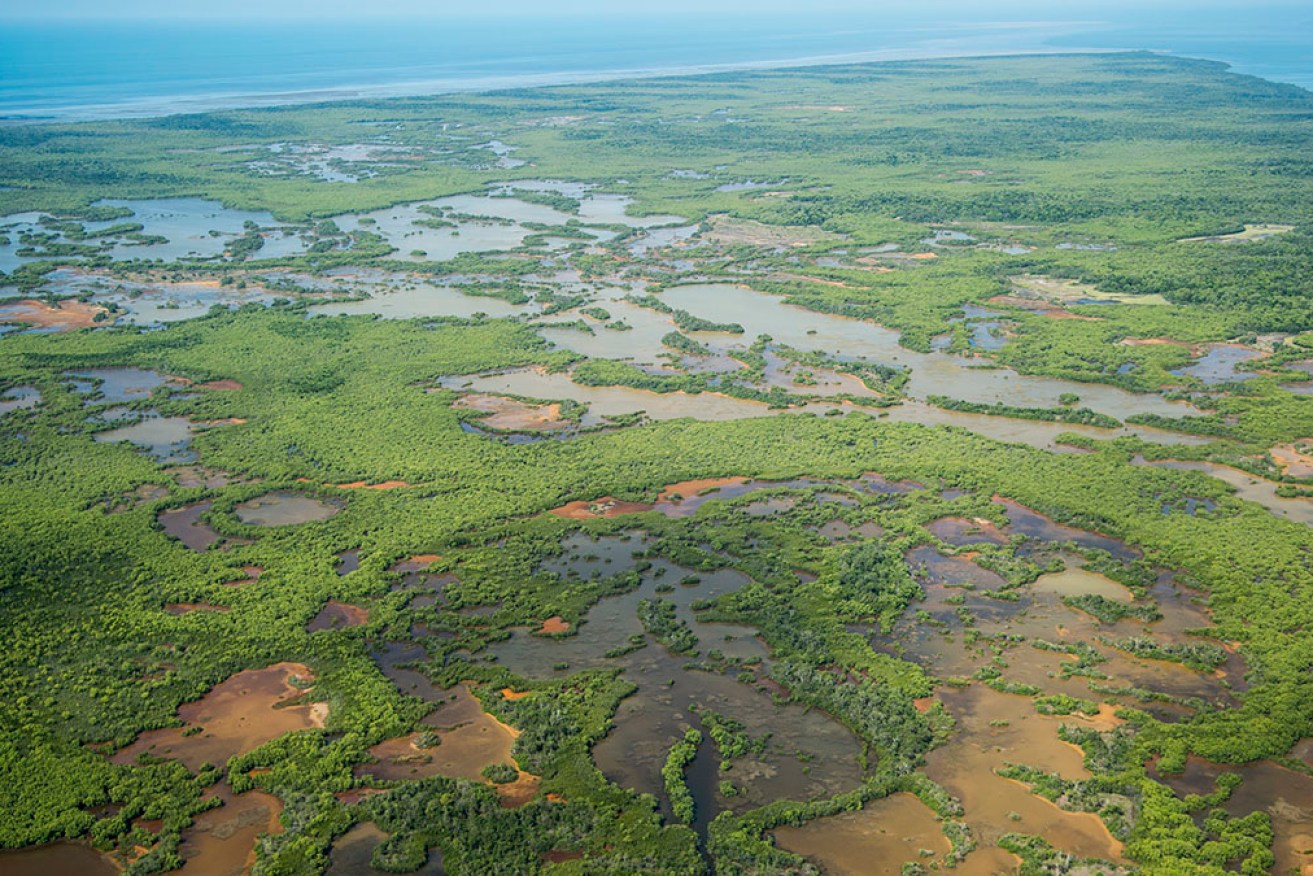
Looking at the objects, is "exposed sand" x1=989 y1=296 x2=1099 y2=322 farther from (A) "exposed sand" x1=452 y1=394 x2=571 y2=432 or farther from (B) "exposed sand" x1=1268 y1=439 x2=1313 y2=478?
(A) "exposed sand" x1=452 y1=394 x2=571 y2=432

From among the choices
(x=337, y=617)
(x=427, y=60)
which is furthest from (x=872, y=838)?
(x=427, y=60)

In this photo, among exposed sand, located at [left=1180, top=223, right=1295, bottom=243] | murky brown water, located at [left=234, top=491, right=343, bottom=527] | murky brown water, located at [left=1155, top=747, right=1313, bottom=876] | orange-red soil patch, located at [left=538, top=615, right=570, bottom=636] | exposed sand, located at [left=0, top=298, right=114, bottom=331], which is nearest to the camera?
murky brown water, located at [left=1155, top=747, right=1313, bottom=876]

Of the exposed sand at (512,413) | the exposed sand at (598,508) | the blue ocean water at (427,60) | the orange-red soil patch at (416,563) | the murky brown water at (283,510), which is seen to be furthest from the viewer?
the blue ocean water at (427,60)

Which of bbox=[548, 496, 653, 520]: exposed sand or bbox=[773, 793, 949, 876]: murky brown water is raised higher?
bbox=[548, 496, 653, 520]: exposed sand

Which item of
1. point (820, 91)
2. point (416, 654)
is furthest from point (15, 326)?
point (820, 91)

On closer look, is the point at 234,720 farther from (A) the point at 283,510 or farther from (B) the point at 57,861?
(A) the point at 283,510

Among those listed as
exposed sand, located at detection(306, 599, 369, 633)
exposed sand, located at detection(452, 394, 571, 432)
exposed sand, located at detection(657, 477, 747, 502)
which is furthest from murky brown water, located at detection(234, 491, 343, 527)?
exposed sand, located at detection(657, 477, 747, 502)

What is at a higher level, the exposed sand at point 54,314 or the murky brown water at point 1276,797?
the exposed sand at point 54,314

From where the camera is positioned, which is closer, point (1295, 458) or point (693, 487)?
point (693, 487)

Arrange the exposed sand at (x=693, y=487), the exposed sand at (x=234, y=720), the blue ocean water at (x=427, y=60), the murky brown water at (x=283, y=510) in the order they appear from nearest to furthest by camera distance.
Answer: the exposed sand at (x=234, y=720) → the murky brown water at (x=283, y=510) → the exposed sand at (x=693, y=487) → the blue ocean water at (x=427, y=60)

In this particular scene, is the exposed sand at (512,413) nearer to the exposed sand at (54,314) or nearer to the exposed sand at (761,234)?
the exposed sand at (54,314)

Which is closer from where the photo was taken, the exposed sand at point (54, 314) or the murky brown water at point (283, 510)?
the murky brown water at point (283, 510)

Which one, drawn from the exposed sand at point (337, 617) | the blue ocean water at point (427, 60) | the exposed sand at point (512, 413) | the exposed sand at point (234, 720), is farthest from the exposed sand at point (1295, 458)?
the blue ocean water at point (427, 60)
